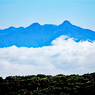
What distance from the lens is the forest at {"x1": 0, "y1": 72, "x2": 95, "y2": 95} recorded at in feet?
32.6

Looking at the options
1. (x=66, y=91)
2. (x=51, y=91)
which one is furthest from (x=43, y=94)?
(x=66, y=91)

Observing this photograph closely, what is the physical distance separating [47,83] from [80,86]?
2281 millimetres

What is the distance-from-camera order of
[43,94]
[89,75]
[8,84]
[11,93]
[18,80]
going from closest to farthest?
[43,94], [11,93], [8,84], [18,80], [89,75]

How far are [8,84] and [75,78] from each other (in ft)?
16.1

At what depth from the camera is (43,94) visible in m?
9.60

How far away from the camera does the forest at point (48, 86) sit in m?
9.95

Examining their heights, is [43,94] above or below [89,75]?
below

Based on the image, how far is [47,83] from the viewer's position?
11164 mm

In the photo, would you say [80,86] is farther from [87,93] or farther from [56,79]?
[56,79]

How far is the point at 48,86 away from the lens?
35.7 feet

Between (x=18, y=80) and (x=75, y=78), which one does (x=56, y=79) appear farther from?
(x=18, y=80)

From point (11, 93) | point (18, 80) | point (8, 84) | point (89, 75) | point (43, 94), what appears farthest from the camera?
point (89, 75)

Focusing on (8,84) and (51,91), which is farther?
(8,84)

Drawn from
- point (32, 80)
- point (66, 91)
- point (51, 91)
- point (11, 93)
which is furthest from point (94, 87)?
point (11, 93)
